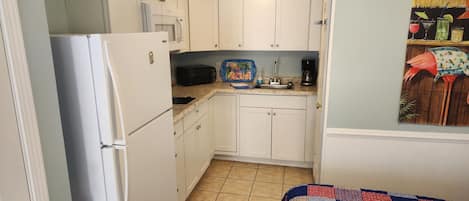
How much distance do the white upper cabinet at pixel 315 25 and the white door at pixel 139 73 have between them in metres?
1.88

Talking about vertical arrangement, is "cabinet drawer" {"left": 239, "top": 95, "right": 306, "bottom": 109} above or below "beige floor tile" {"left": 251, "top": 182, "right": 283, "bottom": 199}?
above

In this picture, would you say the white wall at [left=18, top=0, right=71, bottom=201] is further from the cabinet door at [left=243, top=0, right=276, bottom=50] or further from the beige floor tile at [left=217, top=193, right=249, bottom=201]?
the cabinet door at [left=243, top=0, right=276, bottom=50]

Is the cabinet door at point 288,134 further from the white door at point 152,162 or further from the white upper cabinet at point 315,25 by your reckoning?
the white door at point 152,162

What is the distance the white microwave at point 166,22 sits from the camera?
2217 mm

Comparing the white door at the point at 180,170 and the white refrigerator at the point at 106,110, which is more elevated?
the white refrigerator at the point at 106,110

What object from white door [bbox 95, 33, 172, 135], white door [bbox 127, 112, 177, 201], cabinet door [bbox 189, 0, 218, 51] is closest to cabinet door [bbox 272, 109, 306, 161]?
cabinet door [bbox 189, 0, 218, 51]

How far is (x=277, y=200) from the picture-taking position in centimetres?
282

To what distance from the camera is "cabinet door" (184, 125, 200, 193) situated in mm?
2614

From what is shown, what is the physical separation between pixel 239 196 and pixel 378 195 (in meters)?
1.50

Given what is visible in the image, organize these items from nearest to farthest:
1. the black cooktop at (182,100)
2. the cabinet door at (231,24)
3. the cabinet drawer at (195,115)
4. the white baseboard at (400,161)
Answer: the white baseboard at (400,161) < the cabinet drawer at (195,115) < the black cooktop at (182,100) < the cabinet door at (231,24)

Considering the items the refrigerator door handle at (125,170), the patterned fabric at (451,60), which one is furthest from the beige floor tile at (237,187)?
the patterned fabric at (451,60)

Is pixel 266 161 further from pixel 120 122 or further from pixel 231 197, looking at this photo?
pixel 120 122

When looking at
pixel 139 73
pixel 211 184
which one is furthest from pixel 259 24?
pixel 139 73

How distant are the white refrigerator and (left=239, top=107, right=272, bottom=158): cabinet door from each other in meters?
A: 1.78
